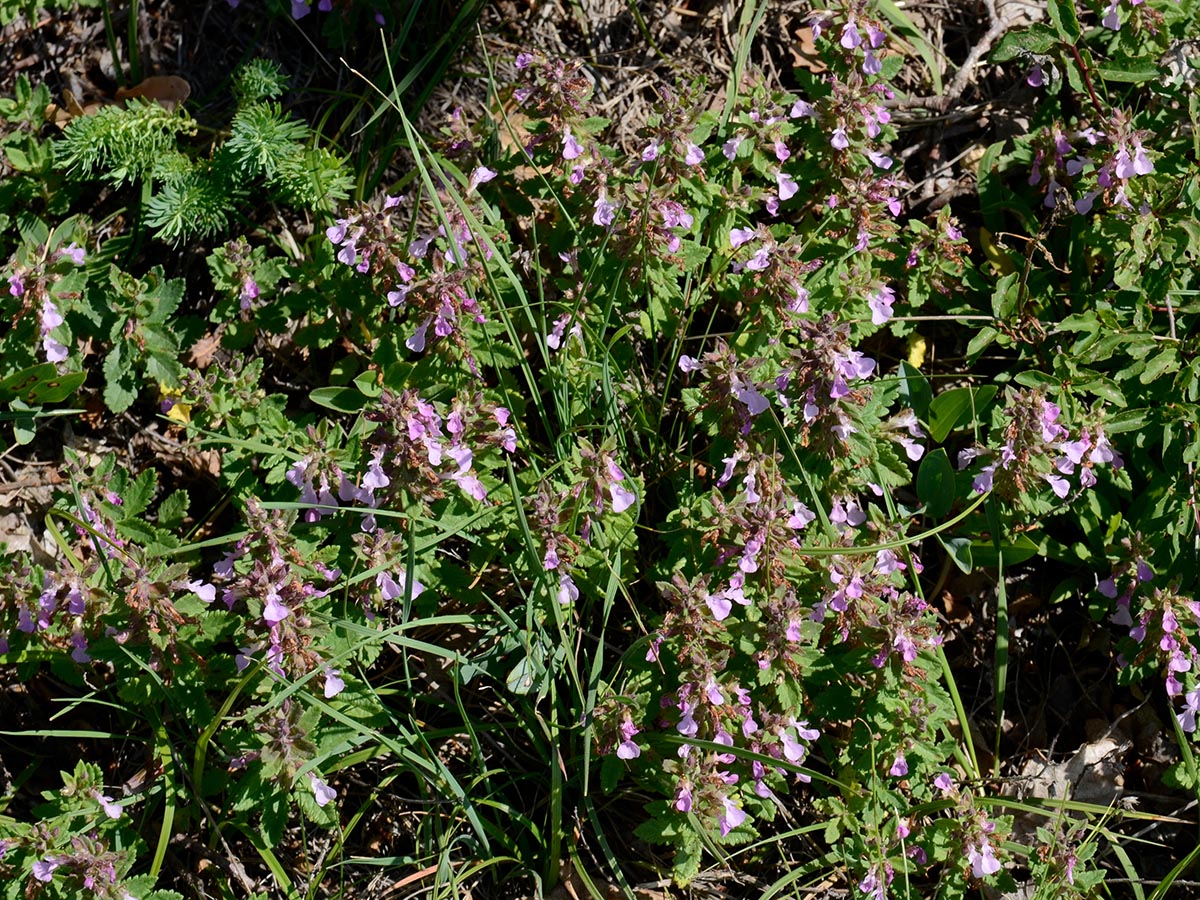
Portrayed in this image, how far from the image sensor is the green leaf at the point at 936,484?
10.4 ft

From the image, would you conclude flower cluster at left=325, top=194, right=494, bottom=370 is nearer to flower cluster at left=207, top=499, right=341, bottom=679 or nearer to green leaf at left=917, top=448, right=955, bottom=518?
flower cluster at left=207, top=499, right=341, bottom=679

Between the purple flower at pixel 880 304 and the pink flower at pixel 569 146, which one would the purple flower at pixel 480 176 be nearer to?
the pink flower at pixel 569 146

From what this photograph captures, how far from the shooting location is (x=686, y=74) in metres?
3.84

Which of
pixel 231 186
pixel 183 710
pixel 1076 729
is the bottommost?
pixel 1076 729

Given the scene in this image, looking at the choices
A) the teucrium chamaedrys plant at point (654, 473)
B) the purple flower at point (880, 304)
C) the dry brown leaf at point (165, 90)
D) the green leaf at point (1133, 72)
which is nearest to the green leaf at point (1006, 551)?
the teucrium chamaedrys plant at point (654, 473)

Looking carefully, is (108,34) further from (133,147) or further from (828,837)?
(828,837)

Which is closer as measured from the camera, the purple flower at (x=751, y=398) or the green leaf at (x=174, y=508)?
the purple flower at (x=751, y=398)

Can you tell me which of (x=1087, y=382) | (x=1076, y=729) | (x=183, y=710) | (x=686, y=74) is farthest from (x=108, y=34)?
(x=1076, y=729)

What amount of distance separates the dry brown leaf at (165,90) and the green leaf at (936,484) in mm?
2722

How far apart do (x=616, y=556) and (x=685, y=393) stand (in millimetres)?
480

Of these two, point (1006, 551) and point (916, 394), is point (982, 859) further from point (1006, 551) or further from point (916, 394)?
point (916, 394)

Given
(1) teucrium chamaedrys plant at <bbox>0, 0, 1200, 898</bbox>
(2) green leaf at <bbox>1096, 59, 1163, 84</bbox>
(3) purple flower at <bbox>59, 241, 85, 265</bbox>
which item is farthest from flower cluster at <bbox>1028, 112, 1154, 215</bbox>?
(3) purple flower at <bbox>59, 241, 85, 265</bbox>

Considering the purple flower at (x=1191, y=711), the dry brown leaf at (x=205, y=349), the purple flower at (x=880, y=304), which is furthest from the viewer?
the dry brown leaf at (x=205, y=349)

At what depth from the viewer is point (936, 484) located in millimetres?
3201
